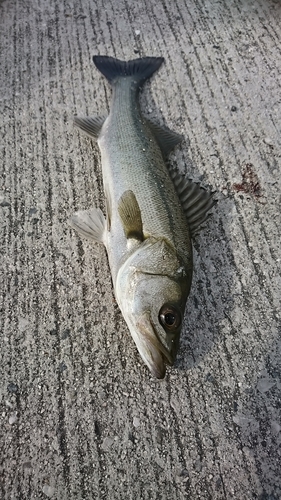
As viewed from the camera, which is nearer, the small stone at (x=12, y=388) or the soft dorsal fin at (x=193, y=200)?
the small stone at (x=12, y=388)

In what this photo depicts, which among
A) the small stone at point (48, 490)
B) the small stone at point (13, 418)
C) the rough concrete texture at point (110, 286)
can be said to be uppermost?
the rough concrete texture at point (110, 286)

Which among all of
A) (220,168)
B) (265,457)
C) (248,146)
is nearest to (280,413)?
(265,457)

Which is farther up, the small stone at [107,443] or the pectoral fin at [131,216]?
the pectoral fin at [131,216]

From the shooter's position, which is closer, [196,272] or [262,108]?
[196,272]

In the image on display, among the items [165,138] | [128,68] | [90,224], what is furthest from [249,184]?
[128,68]

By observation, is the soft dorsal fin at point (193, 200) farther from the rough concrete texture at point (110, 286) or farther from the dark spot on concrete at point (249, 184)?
the dark spot on concrete at point (249, 184)

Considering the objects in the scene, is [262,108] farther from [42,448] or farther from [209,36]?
[42,448]

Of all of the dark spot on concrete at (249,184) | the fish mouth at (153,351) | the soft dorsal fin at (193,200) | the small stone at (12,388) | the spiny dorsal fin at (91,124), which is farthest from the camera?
the spiny dorsal fin at (91,124)

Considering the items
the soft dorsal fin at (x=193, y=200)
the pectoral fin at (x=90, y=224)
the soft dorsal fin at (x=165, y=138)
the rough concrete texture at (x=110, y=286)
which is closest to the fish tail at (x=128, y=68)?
the rough concrete texture at (x=110, y=286)
